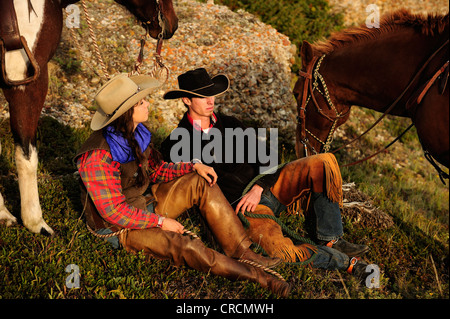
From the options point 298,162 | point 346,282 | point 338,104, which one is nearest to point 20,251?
→ point 298,162

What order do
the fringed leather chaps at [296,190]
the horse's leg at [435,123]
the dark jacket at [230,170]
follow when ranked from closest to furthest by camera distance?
the horse's leg at [435,123] < the fringed leather chaps at [296,190] < the dark jacket at [230,170]

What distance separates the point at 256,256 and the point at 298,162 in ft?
3.58

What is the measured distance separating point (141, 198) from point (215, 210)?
26.8 inches

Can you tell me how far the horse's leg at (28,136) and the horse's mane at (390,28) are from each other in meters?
2.91

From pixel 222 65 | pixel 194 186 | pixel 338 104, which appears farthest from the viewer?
pixel 222 65

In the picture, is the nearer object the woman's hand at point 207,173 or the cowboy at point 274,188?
the woman's hand at point 207,173

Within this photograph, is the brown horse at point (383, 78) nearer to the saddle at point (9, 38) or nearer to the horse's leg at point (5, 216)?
the saddle at point (9, 38)

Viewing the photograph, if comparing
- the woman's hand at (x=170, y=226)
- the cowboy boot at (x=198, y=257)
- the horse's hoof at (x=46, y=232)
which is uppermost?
the woman's hand at (x=170, y=226)

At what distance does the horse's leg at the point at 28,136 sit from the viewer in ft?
10.9

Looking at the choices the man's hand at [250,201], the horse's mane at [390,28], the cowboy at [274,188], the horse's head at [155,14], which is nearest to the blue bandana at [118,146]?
the cowboy at [274,188]

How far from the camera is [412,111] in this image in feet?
10.9

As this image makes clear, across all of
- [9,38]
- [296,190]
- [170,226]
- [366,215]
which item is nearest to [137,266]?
[170,226]

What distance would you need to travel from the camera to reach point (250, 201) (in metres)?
3.89

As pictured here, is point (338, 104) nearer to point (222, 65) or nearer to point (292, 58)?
point (222, 65)
